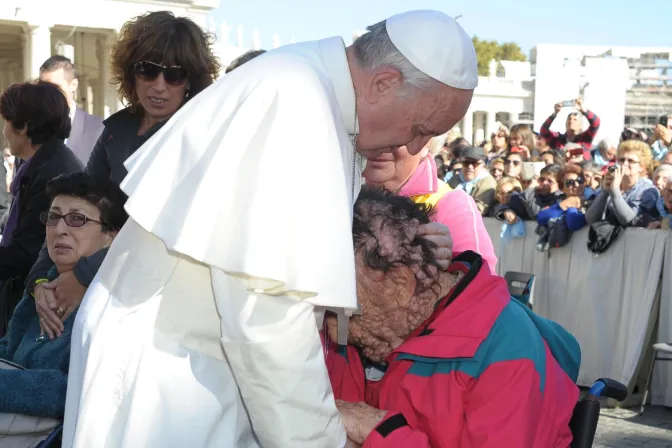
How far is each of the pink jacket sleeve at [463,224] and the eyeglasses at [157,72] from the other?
1.29 metres

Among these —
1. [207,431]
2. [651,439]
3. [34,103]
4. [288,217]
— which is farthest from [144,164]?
[651,439]

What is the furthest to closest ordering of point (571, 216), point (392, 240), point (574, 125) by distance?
point (574, 125) → point (571, 216) → point (392, 240)

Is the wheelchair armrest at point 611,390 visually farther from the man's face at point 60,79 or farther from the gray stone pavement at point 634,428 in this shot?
the man's face at point 60,79

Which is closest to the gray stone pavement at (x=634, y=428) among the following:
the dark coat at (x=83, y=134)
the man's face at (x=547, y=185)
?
the man's face at (x=547, y=185)

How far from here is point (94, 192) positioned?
3773 mm

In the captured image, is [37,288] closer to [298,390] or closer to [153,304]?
[153,304]

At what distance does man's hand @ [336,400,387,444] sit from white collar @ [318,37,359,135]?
0.76 metres

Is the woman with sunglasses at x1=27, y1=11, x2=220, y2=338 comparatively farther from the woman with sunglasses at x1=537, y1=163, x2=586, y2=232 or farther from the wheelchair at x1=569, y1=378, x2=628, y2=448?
the woman with sunglasses at x1=537, y1=163, x2=586, y2=232

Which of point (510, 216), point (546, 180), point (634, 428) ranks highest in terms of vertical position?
point (546, 180)

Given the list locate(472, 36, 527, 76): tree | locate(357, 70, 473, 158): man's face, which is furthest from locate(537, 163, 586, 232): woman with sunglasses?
locate(472, 36, 527, 76): tree

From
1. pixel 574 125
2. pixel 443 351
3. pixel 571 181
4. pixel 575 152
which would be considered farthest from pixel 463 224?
pixel 574 125

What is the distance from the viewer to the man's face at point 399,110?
7.63 ft

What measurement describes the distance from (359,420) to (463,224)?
3.85ft

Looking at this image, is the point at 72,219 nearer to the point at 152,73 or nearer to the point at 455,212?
the point at 152,73
